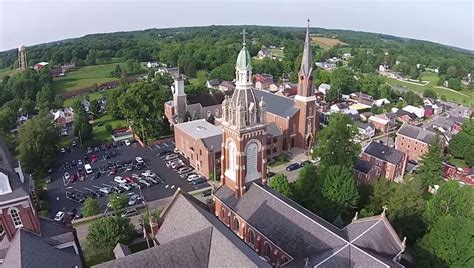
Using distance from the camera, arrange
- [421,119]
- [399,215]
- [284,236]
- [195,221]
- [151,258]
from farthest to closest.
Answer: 1. [421,119]
2. [399,215]
3. [284,236]
4. [195,221]
5. [151,258]

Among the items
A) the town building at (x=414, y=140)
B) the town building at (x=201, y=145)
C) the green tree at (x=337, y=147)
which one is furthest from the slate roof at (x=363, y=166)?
the town building at (x=201, y=145)

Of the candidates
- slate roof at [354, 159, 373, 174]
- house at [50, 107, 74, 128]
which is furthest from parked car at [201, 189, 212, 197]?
house at [50, 107, 74, 128]

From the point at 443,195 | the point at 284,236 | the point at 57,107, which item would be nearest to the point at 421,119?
the point at 443,195

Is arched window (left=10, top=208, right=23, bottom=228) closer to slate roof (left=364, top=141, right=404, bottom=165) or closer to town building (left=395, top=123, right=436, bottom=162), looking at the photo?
slate roof (left=364, top=141, right=404, bottom=165)

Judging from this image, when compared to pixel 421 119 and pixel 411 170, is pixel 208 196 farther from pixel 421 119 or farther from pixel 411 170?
pixel 421 119

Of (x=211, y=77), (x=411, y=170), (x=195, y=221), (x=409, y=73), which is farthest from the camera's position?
(x=409, y=73)

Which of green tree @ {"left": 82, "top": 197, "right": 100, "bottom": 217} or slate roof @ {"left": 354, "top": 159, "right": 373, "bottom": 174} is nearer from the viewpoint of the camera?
green tree @ {"left": 82, "top": 197, "right": 100, "bottom": 217}
